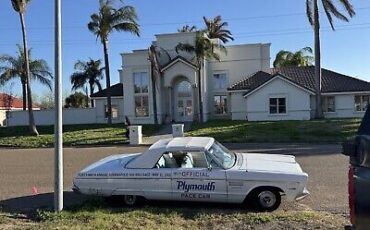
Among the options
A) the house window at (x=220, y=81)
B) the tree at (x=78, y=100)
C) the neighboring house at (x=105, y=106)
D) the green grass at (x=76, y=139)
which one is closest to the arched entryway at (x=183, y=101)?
the house window at (x=220, y=81)

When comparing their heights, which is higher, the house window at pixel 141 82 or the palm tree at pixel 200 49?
the palm tree at pixel 200 49

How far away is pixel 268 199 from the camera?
795 cm

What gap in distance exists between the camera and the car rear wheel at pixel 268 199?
26.0ft

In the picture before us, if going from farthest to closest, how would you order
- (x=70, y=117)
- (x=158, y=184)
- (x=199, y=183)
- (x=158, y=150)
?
(x=70, y=117)
(x=158, y=150)
(x=158, y=184)
(x=199, y=183)

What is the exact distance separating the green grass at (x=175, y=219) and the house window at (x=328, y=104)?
3168 cm

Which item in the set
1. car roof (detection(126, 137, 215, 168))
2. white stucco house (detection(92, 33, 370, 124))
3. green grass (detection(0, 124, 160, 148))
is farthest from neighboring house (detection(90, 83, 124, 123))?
car roof (detection(126, 137, 215, 168))

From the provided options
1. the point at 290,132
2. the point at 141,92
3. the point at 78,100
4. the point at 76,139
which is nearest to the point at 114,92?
the point at 141,92

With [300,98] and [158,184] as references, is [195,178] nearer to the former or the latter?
[158,184]

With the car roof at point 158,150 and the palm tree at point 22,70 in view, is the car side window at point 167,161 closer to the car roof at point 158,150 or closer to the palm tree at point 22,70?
the car roof at point 158,150

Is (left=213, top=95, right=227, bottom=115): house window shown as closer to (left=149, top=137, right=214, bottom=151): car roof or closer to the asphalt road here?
the asphalt road

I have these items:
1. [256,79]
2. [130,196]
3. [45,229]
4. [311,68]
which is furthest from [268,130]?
[45,229]

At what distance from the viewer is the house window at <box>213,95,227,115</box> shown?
4175 cm

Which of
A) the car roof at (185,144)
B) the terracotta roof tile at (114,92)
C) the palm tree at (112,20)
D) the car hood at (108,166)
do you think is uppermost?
the palm tree at (112,20)

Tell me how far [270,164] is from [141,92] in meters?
33.6
